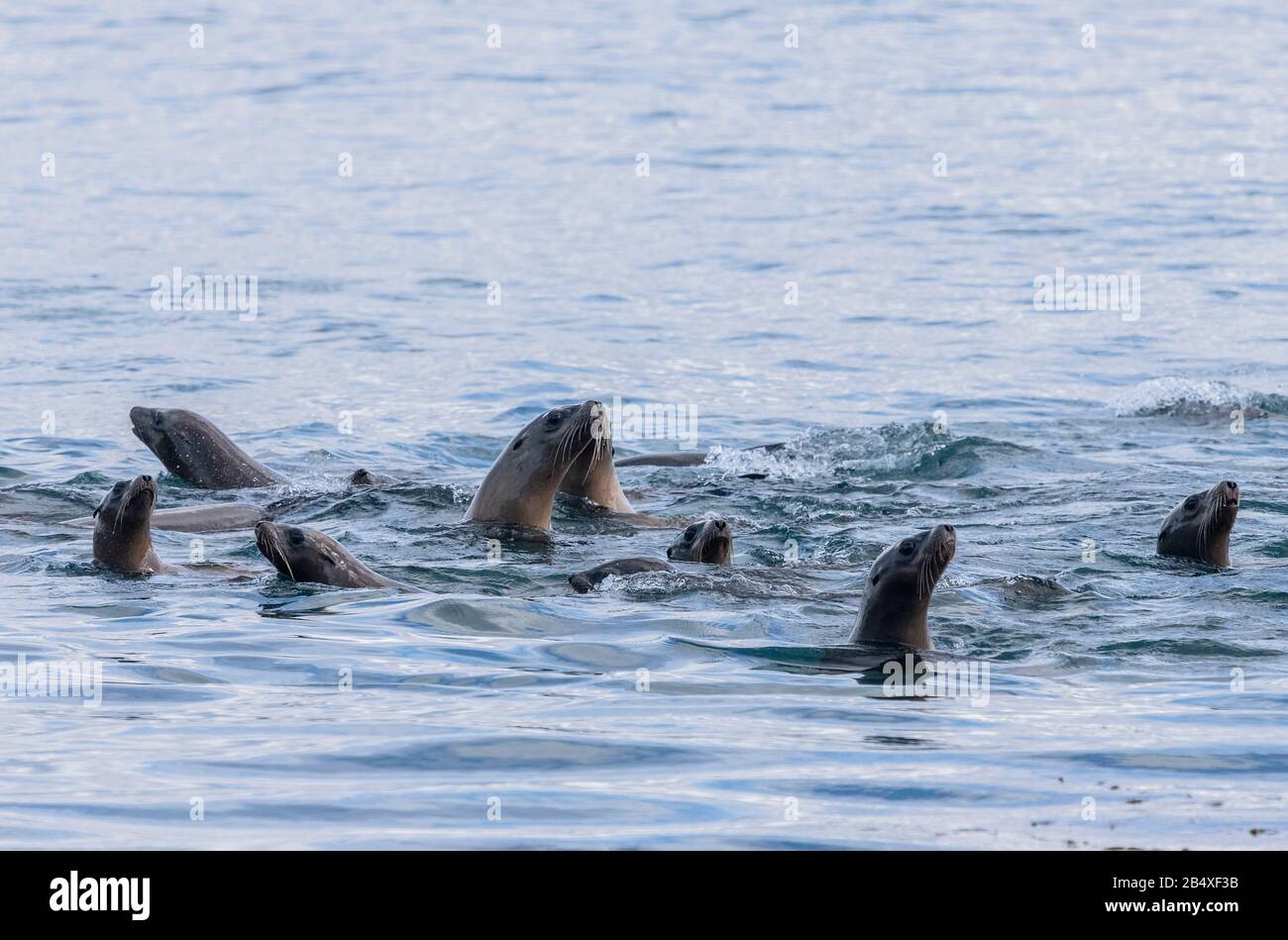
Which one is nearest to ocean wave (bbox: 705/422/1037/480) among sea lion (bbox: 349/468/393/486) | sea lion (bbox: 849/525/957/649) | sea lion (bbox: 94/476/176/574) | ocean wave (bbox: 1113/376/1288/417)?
ocean wave (bbox: 1113/376/1288/417)

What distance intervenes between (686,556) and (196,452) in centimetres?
403

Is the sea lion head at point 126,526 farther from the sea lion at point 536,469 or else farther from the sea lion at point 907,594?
the sea lion at point 907,594

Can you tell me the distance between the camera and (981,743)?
21.2ft

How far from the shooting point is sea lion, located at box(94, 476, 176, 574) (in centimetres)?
929

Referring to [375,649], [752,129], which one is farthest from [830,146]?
[375,649]

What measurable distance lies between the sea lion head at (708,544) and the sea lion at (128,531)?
2392 mm

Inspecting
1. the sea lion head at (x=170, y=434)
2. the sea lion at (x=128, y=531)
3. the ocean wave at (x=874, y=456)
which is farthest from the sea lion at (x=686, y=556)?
the sea lion head at (x=170, y=434)

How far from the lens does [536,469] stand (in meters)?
10.8

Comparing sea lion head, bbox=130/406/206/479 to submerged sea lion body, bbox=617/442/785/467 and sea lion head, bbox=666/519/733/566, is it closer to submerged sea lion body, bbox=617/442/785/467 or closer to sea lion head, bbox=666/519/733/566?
submerged sea lion body, bbox=617/442/785/467

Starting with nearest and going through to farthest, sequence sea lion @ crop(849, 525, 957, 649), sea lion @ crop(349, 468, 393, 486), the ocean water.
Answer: the ocean water
sea lion @ crop(849, 525, 957, 649)
sea lion @ crop(349, 468, 393, 486)

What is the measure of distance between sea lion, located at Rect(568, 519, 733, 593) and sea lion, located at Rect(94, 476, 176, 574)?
1.95 meters

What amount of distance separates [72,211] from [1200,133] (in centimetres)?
1532

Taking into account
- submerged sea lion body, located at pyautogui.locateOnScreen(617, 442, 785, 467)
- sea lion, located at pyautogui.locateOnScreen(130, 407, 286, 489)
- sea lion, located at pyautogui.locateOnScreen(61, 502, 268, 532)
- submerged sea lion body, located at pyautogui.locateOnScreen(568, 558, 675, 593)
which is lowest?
submerged sea lion body, located at pyautogui.locateOnScreen(568, 558, 675, 593)
